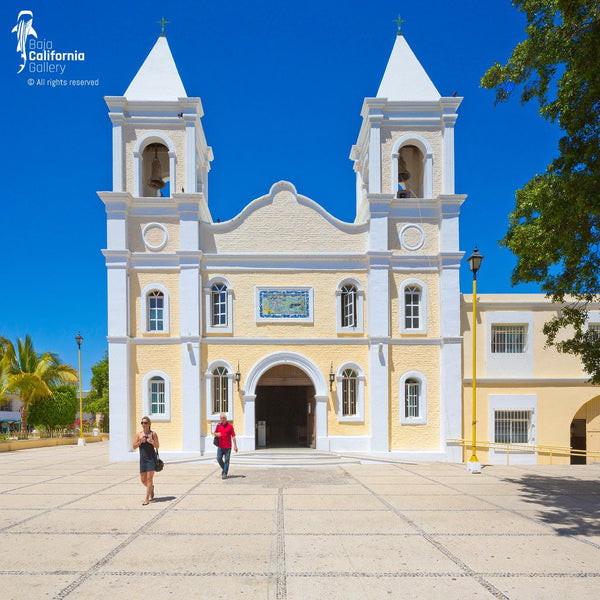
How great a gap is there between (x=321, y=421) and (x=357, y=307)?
409 cm

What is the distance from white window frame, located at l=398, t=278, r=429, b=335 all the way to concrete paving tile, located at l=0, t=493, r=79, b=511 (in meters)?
11.6

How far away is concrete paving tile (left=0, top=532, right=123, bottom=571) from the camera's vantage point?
6949mm

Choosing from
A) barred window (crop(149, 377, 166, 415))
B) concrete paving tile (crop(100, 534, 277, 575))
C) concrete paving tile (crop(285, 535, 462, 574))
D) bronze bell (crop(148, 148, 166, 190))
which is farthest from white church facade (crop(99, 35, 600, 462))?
concrete paving tile (crop(285, 535, 462, 574))

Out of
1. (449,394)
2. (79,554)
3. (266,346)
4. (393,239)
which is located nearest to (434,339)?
(449,394)

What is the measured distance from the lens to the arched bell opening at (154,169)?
2056 centimetres

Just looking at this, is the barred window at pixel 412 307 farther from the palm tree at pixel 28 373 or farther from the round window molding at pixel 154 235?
the palm tree at pixel 28 373

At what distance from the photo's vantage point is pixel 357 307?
19297 millimetres

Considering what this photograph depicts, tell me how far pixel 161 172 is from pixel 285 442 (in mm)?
11662

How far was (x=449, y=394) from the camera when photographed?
738 inches

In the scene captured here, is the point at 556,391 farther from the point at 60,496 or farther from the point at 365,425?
the point at 60,496

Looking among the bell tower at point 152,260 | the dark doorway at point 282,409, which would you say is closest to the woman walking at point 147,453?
the bell tower at point 152,260

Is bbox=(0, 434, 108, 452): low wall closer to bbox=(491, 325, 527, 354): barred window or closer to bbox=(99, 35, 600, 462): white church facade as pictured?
bbox=(99, 35, 600, 462): white church facade

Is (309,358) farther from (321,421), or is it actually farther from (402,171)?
(402,171)

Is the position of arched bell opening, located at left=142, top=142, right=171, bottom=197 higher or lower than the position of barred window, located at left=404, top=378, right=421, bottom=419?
higher
